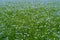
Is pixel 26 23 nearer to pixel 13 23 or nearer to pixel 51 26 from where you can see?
pixel 13 23

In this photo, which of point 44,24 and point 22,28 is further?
point 44,24

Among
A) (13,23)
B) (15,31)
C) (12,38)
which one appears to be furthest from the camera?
(13,23)

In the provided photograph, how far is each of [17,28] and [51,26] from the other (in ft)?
3.10

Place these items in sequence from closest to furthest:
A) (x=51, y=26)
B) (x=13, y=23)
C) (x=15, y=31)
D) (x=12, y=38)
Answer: (x=12, y=38) → (x=15, y=31) → (x=51, y=26) → (x=13, y=23)

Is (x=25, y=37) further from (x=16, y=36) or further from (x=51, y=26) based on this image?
(x=51, y=26)

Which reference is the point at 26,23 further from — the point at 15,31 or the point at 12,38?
the point at 12,38

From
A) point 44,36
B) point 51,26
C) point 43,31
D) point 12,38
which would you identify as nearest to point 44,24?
point 51,26

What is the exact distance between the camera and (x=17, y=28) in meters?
4.75

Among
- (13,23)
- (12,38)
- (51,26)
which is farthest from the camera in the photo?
(13,23)

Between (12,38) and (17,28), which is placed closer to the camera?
(12,38)

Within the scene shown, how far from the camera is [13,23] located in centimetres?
528

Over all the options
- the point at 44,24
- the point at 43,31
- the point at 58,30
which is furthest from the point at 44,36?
the point at 44,24

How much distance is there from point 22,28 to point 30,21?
819 mm

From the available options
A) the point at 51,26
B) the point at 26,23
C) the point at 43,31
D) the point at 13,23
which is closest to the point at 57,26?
the point at 51,26
